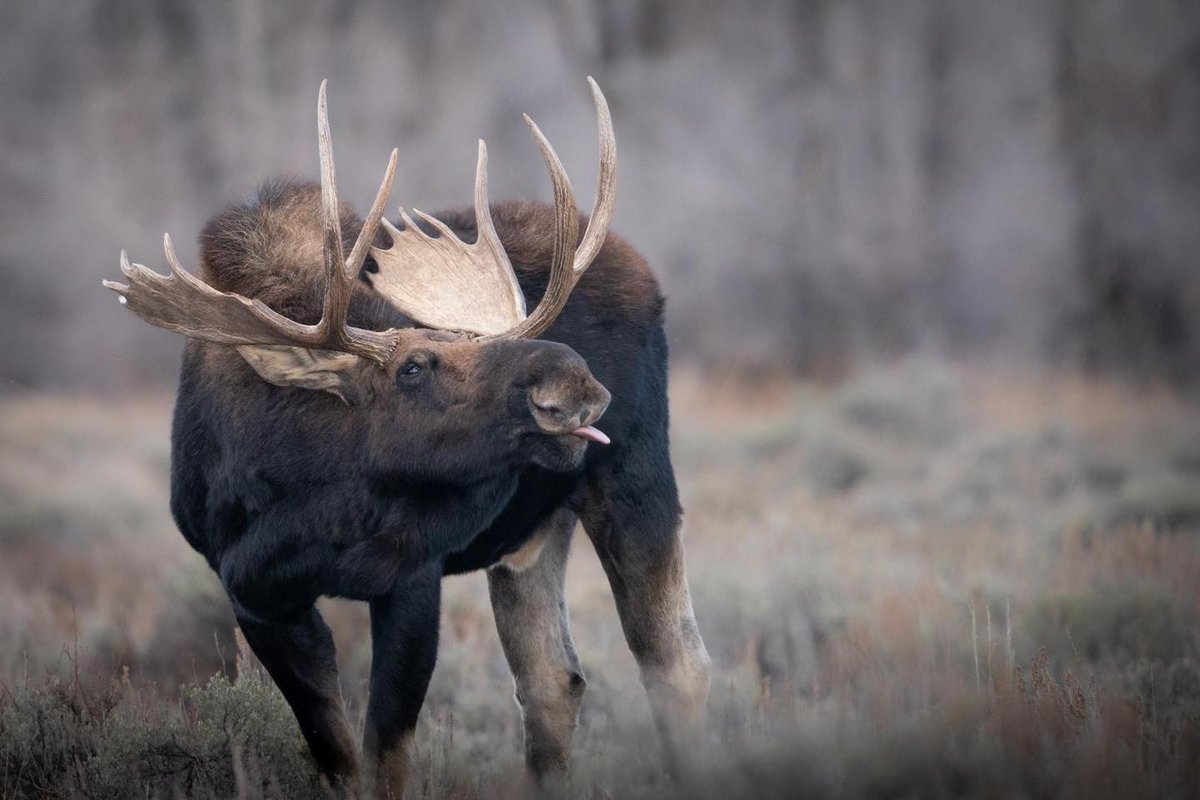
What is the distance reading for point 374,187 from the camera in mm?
18406

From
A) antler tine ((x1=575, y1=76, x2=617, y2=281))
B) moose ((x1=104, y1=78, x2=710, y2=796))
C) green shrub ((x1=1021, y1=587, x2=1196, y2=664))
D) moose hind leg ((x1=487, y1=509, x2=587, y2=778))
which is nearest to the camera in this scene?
moose ((x1=104, y1=78, x2=710, y2=796))

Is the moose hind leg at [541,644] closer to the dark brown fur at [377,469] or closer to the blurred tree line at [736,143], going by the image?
the dark brown fur at [377,469]

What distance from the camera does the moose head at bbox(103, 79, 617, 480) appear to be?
4254mm

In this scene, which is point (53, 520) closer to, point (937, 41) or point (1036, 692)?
point (1036, 692)

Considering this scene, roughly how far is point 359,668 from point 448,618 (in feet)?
4.13

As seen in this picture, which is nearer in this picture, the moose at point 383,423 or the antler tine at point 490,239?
the moose at point 383,423

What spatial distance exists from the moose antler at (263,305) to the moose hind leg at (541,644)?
1278 mm

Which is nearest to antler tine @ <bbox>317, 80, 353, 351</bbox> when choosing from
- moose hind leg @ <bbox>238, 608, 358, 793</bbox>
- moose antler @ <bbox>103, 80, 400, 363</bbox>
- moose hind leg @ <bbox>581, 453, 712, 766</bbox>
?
moose antler @ <bbox>103, 80, 400, 363</bbox>

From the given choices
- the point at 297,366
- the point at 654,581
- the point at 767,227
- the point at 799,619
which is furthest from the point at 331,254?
the point at 767,227

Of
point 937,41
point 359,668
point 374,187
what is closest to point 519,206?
point 359,668

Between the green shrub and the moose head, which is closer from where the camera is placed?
the moose head

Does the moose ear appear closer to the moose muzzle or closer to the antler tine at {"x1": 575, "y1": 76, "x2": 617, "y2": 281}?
the moose muzzle

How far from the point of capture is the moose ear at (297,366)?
175 inches

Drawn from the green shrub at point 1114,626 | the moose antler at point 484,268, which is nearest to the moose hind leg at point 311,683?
the moose antler at point 484,268
